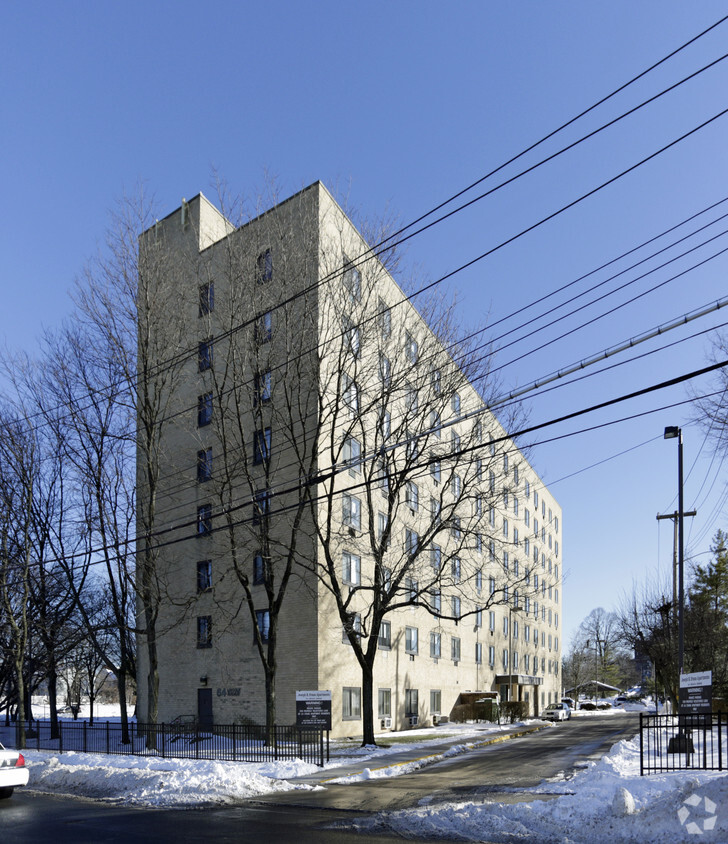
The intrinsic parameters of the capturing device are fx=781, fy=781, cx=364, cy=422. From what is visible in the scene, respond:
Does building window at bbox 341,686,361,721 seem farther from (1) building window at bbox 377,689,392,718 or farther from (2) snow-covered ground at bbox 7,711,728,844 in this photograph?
(2) snow-covered ground at bbox 7,711,728,844

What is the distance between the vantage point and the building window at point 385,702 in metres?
36.9

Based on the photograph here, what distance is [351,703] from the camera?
33.9 meters

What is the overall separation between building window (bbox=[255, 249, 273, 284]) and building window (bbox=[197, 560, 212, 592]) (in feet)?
46.5

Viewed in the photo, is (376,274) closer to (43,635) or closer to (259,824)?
(259,824)

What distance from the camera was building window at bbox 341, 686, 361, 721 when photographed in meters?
33.1

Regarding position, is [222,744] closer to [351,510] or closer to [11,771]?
[11,771]

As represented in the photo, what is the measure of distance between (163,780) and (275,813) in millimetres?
3750

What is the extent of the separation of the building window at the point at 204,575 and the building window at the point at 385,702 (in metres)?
9.57

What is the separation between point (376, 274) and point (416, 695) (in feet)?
78.1

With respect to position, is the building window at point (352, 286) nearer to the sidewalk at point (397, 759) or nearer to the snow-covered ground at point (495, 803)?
the sidewalk at point (397, 759)

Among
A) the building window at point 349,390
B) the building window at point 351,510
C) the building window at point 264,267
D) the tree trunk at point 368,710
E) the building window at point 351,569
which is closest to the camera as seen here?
the tree trunk at point 368,710

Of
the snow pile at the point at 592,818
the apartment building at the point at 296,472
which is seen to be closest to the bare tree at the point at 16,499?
the apartment building at the point at 296,472

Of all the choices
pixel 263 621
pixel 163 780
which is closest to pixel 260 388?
pixel 263 621

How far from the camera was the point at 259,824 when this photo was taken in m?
13.4
